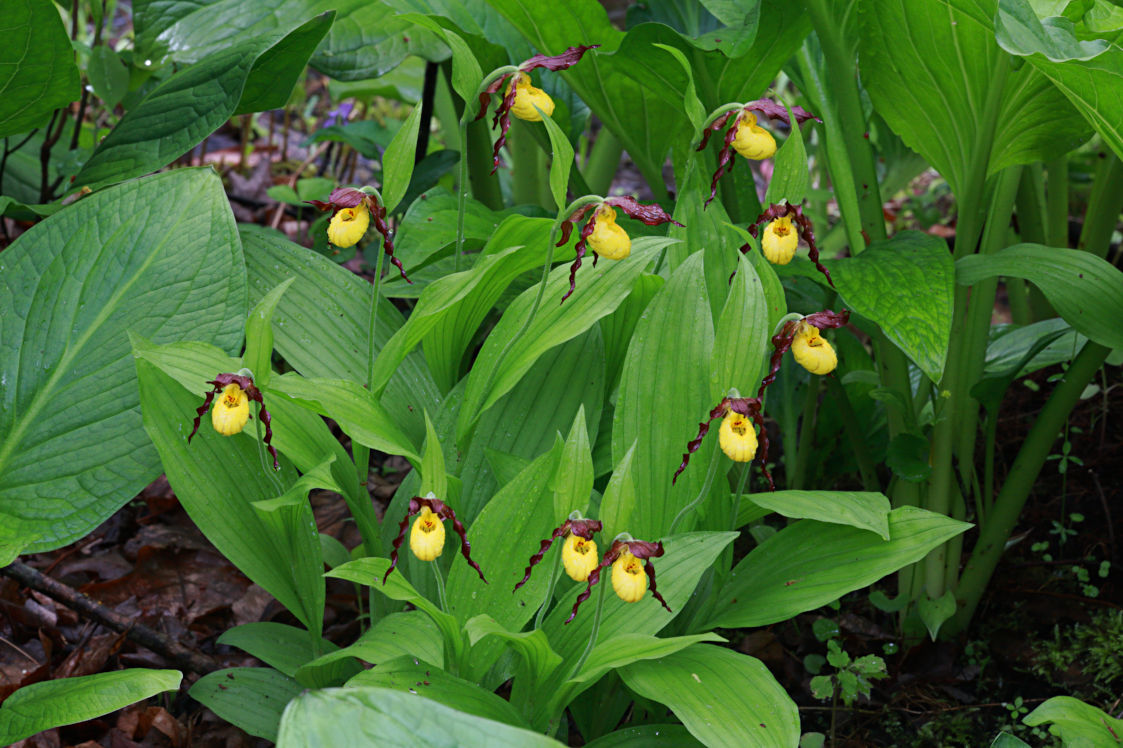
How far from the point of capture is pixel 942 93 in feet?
5.14

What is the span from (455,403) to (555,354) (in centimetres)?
19

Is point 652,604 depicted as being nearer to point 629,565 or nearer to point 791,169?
point 629,565

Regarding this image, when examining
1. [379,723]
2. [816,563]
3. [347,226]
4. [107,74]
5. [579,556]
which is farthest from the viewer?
[107,74]

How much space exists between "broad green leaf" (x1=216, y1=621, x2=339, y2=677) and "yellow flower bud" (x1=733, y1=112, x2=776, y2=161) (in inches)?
38.7

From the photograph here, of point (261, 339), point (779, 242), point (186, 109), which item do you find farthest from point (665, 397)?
point (186, 109)

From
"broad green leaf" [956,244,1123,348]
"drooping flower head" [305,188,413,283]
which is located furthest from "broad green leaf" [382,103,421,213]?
"broad green leaf" [956,244,1123,348]

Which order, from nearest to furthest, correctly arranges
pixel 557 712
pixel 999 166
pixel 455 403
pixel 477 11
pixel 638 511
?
pixel 557 712, pixel 638 511, pixel 455 403, pixel 999 166, pixel 477 11

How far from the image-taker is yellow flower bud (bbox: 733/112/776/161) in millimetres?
1273

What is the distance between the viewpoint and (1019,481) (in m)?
1.66

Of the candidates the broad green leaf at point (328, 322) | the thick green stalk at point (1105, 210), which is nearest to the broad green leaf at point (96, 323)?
the broad green leaf at point (328, 322)

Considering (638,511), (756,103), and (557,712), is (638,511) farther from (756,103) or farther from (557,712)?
(756,103)

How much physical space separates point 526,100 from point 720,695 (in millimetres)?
850

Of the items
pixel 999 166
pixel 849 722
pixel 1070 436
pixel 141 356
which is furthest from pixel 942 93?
pixel 141 356

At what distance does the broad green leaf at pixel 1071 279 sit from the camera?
1.42 m
